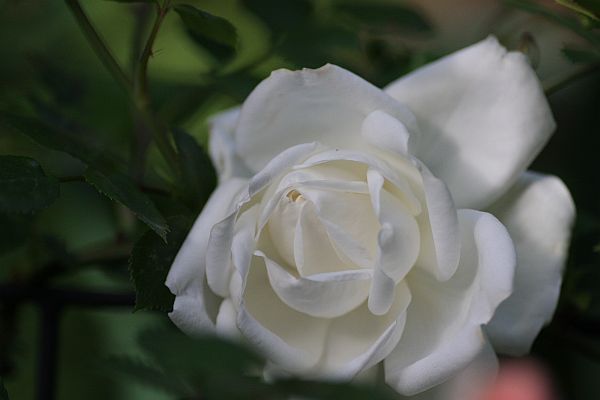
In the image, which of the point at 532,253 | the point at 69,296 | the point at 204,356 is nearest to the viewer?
the point at 204,356

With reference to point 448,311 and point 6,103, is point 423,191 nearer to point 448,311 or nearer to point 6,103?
point 448,311

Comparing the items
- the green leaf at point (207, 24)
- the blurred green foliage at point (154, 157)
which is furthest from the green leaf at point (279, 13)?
the green leaf at point (207, 24)

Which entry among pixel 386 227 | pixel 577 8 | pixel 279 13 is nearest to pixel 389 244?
pixel 386 227

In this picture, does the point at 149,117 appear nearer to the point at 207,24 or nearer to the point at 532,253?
the point at 207,24

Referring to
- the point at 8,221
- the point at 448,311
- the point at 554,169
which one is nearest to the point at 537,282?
the point at 448,311

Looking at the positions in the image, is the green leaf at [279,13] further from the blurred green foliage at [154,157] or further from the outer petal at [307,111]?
the outer petal at [307,111]

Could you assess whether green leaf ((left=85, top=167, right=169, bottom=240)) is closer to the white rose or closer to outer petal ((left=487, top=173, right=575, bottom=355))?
the white rose

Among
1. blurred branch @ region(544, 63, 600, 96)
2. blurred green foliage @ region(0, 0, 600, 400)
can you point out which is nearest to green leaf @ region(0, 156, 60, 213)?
blurred green foliage @ region(0, 0, 600, 400)

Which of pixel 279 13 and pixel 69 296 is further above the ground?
pixel 279 13
